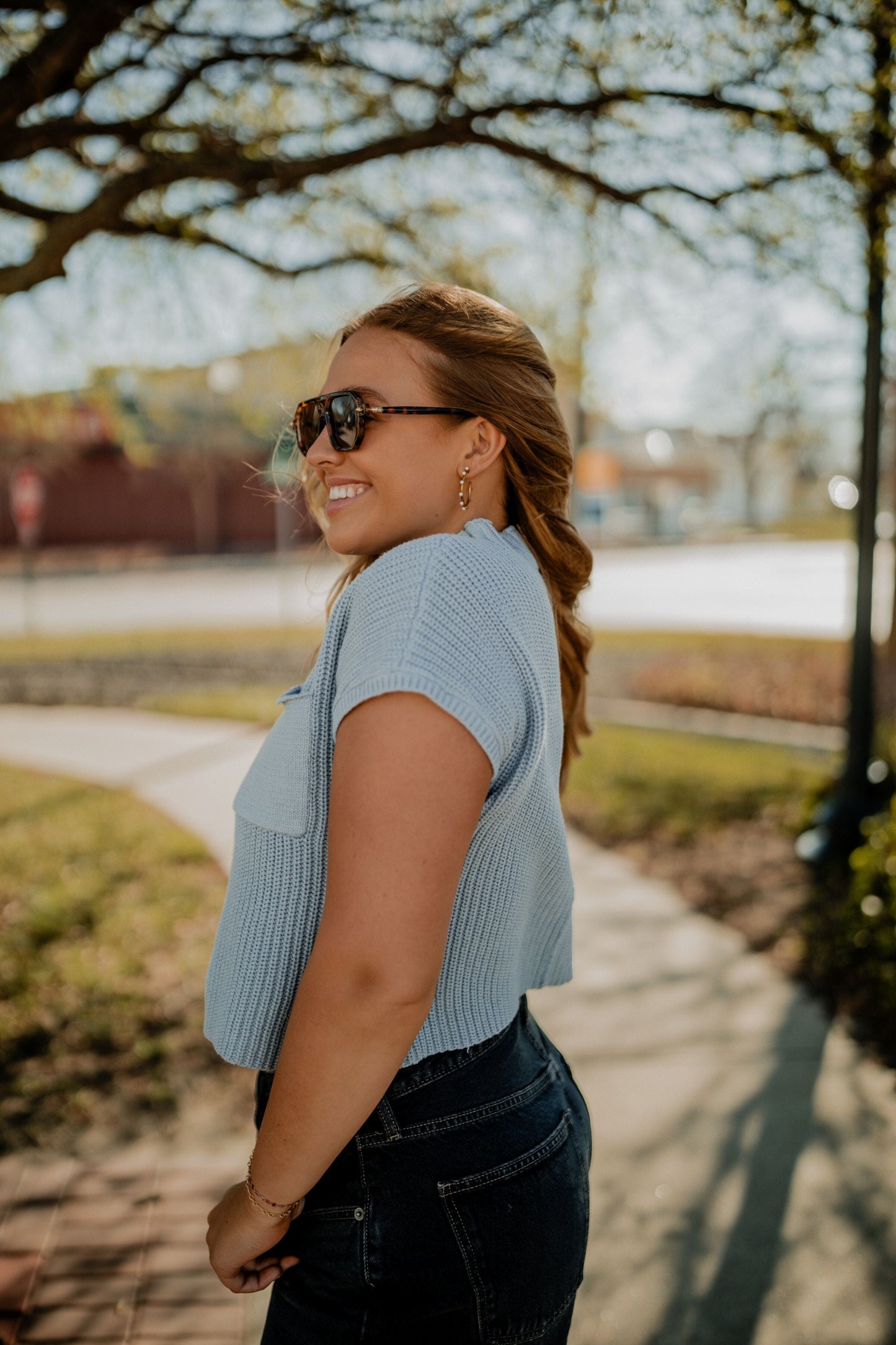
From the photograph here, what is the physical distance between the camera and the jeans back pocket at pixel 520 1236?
122 cm

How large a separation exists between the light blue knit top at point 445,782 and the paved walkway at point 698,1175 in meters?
1.41

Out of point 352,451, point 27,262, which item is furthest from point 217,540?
point 352,451

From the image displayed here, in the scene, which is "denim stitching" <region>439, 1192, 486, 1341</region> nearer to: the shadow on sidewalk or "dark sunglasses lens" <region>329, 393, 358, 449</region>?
"dark sunglasses lens" <region>329, 393, 358, 449</region>

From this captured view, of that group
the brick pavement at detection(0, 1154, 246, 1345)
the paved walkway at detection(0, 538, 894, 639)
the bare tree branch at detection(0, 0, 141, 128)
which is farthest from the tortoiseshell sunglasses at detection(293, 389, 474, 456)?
the paved walkway at detection(0, 538, 894, 639)

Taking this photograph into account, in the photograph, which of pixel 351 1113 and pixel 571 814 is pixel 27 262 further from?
pixel 571 814

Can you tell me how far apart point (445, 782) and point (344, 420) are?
1.68 feet

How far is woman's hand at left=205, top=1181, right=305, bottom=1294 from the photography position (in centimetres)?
121

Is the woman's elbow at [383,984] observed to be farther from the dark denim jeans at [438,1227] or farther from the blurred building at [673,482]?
the blurred building at [673,482]

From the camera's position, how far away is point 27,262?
337cm

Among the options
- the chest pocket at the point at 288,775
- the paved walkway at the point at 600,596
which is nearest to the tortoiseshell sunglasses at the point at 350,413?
the chest pocket at the point at 288,775

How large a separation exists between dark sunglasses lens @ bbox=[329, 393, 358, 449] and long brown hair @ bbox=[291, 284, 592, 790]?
0.34ft

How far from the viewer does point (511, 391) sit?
1309 mm

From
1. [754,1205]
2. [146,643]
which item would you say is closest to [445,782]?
[754,1205]

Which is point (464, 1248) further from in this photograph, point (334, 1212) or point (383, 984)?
point (383, 984)
